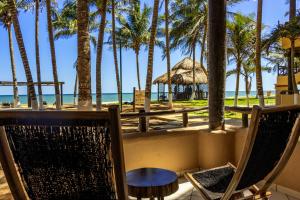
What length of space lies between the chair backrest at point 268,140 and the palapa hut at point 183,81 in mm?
25140

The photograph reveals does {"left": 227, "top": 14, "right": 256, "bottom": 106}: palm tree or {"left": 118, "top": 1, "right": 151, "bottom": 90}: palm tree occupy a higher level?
{"left": 118, "top": 1, "right": 151, "bottom": 90}: palm tree

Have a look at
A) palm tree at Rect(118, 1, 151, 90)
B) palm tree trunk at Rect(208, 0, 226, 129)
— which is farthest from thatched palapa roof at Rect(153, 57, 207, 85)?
palm tree trunk at Rect(208, 0, 226, 129)

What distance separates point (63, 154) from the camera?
5.41 feet

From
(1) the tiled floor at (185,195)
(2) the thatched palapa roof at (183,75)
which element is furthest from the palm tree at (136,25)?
(1) the tiled floor at (185,195)

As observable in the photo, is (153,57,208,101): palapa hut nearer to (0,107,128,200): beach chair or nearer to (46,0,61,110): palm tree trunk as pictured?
(46,0,61,110): palm tree trunk

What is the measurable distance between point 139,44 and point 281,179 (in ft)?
78.9

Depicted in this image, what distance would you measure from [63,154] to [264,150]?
1.37 m

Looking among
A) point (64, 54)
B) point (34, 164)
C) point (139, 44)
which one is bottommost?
point (34, 164)

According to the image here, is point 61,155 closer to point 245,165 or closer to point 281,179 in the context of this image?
point 245,165

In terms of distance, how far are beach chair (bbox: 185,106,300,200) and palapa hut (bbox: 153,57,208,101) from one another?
25113 mm

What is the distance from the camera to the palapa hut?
2765 centimetres

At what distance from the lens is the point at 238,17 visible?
17453 mm

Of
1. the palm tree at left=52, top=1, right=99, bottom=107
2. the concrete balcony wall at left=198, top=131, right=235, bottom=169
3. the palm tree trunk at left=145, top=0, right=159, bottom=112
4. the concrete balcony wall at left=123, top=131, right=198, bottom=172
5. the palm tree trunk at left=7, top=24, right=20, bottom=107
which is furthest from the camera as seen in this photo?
the palm tree at left=52, top=1, right=99, bottom=107

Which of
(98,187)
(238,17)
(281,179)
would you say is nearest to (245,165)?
(98,187)
